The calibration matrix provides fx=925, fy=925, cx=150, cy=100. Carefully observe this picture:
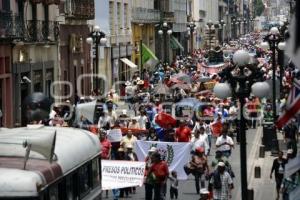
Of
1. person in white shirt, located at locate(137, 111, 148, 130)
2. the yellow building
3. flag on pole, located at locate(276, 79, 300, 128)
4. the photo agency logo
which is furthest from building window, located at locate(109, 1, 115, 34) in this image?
flag on pole, located at locate(276, 79, 300, 128)

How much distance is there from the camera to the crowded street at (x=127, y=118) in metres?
11.5

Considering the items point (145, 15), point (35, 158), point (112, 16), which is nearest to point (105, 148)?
point (35, 158)

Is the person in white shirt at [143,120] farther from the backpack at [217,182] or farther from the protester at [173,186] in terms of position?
the backpack at [217,182]

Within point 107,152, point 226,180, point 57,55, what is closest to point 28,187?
point 226,180

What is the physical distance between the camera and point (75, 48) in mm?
47094

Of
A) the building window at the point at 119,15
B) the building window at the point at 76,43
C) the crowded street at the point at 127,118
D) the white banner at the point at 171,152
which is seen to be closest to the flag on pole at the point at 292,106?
the crowded street at the point at 127,118

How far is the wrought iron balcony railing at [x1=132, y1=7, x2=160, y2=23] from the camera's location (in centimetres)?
6872

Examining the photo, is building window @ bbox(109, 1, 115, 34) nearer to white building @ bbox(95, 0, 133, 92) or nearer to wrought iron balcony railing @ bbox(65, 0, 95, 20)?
white building @ bbox(95, 0, 133, 92)

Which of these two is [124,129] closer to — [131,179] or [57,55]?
[131,179]

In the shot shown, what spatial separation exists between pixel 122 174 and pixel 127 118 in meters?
10.4

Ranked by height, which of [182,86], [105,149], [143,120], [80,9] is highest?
[80,9]

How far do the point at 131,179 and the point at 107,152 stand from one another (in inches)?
78.5

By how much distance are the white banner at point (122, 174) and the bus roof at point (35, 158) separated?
5.29m

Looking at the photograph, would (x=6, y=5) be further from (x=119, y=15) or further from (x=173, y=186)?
(x=119, y=15)
